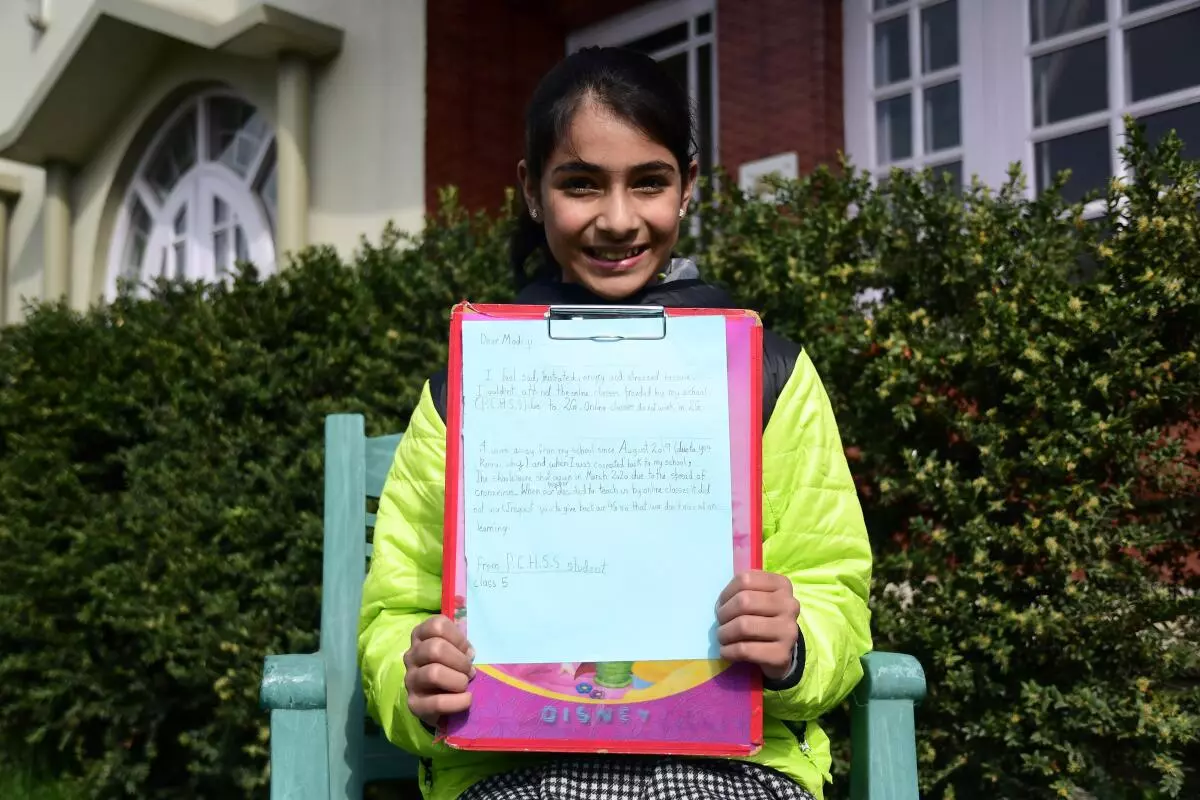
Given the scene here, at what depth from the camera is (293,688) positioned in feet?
5.60

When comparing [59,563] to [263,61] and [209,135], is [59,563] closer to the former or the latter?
[263,61]

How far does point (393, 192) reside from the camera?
573cm

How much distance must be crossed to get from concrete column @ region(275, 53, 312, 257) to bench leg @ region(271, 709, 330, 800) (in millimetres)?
4747

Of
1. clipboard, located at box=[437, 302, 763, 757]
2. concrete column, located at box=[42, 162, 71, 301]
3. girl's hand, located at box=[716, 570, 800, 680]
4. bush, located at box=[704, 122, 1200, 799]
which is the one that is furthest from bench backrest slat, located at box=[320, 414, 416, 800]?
concrete column, located at box=[42, 162, 71, 301]

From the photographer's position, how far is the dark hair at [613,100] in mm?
1715

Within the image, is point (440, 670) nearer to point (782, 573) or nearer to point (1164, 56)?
point (782, 573)

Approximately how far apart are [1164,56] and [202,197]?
19.9ft

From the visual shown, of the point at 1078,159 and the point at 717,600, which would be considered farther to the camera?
the point at 1078,159

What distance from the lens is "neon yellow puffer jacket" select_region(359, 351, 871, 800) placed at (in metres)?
1.54

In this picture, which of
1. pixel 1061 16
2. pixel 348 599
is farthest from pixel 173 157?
pixel 348 599

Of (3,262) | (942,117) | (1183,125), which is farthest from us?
(3,262)

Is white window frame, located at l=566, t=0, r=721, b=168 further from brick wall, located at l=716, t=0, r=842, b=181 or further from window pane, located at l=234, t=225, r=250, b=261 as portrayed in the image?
window pane, located at l=234, t=225, r=250, b=261

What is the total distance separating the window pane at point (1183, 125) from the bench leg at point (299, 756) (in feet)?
11.2

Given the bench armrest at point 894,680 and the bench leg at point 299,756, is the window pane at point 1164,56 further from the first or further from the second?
the bench leg at point 299,756
